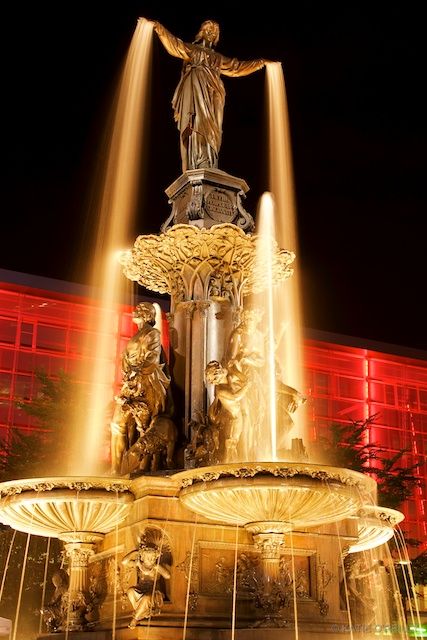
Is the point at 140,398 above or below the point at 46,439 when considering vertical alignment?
below

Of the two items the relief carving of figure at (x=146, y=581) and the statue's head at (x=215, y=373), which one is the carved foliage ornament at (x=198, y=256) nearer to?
the statue's head at (x=215, y=373)

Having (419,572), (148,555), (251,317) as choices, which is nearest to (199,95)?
(251,317)

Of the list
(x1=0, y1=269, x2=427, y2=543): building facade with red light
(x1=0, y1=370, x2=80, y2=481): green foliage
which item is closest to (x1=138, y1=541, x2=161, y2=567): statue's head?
(x1=0, y1=370, x2=80, y2=481): green foliage

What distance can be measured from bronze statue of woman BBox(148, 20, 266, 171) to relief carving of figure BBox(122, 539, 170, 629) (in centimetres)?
755

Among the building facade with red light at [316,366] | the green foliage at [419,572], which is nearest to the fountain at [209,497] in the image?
the green foliage at [419,572]

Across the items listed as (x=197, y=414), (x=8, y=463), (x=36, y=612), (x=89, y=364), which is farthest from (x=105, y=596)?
(x=89, y=364)

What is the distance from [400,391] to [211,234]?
39923mm

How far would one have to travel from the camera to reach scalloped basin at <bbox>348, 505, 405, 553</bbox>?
491 inches

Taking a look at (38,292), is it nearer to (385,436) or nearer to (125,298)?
(125,298)

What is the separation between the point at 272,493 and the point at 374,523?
2.92 metres

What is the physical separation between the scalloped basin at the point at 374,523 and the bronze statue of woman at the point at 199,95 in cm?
694

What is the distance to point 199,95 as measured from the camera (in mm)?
15992

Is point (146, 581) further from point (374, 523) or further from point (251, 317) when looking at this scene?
point (251, 317)

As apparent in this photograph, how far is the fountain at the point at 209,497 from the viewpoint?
10.7 metres
